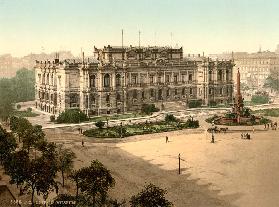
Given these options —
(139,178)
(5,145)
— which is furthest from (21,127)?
(139,178)

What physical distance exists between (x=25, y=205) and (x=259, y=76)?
5690 inches

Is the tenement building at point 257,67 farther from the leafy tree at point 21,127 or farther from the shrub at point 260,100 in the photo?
the leafy tree at point 21,127

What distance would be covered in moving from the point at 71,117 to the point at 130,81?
18714mm

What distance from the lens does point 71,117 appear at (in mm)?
78625

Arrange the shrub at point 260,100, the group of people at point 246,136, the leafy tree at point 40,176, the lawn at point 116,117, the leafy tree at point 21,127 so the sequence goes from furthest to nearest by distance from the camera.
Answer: the shrub at point 260,100
the lawn at point 116,117
the group of people at point 246,136
the leafy tree at point 21,127
the leafy tree at point 40,176

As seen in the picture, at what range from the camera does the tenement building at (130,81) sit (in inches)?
3369

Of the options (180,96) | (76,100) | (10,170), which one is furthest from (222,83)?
(10,170)

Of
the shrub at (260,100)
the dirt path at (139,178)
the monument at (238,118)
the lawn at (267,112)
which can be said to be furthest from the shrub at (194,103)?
the dirt path at (139,178)

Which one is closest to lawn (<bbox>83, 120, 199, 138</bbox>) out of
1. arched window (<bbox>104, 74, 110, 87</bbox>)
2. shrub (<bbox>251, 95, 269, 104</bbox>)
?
arched window (<bbox>104, 74, 110, 87</bbox>)

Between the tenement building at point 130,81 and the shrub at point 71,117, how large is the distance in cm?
526

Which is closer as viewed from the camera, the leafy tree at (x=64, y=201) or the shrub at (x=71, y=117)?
the leafy tree at (x=64, y=201)

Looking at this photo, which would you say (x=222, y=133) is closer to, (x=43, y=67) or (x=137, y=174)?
(x=137, y=174)

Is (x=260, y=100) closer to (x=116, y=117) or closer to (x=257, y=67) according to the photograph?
(x=116, y=117)

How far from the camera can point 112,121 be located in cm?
7975
